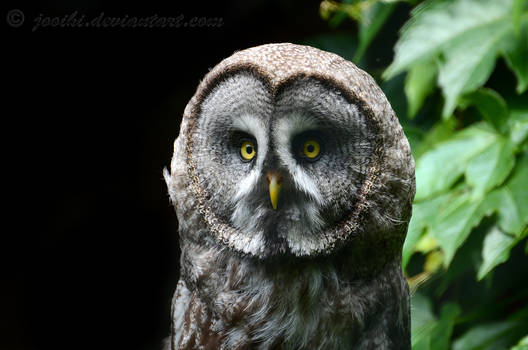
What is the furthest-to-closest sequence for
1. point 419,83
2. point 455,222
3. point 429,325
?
1. point 419,83
2. point 429,325
3. point 455,222

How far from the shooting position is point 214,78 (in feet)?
4.66

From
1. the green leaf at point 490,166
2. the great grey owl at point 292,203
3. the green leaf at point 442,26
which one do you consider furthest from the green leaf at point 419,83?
the great grey owl at point 292,203

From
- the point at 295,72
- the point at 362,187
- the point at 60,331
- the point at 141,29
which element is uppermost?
the point at 141,29

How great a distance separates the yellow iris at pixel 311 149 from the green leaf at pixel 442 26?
769mm

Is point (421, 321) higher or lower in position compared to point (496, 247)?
lower

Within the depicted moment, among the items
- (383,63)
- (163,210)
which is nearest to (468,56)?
(383,63)

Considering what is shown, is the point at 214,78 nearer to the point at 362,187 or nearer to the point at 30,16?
the point at 362,187

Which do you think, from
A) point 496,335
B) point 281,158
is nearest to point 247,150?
point 281,158

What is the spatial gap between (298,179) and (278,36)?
2471mm

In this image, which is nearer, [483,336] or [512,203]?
[512,203]

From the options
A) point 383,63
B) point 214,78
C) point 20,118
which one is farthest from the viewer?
point 20,118

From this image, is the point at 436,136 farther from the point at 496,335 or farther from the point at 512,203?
the point at 496,335

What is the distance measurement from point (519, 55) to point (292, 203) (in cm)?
113

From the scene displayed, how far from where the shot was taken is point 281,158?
130cm
